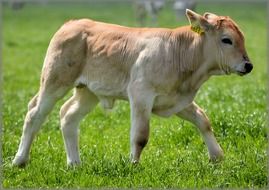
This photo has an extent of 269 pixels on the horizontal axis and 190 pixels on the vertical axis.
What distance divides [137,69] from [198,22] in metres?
0.87

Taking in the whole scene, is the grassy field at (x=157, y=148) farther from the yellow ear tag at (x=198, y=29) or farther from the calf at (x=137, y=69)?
the yellow ear tag at (x=198, y=29)

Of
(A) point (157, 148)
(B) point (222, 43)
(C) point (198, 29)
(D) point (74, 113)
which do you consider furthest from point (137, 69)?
(A) point (157, 148)

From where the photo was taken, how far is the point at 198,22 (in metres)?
7.69

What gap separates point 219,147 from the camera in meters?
8.05

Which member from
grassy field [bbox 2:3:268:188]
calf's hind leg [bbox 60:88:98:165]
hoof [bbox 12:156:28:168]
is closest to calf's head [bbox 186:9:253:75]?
grassy field [bbox 2:3:268:188]

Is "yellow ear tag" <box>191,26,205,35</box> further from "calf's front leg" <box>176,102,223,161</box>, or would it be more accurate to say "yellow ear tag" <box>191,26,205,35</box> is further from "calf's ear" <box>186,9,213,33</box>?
"calf's front leg" <box>176,102,223,161</box>

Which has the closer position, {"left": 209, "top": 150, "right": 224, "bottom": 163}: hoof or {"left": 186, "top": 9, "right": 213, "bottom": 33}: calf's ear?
{"left": 186, "top": 9, "right": 213, "bottom": 33}: calf's ear

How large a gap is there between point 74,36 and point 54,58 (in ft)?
1.19

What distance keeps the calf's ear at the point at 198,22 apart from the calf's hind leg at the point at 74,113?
164cm

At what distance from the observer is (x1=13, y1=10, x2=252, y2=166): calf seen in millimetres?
7582

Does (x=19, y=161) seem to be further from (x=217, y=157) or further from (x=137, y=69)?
(x=217, y=157)

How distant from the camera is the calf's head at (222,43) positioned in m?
7.57

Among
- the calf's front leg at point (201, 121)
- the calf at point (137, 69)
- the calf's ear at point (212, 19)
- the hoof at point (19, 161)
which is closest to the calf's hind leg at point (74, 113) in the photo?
the calf at point (137, 69)

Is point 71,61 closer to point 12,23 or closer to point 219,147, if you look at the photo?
point 219,147
